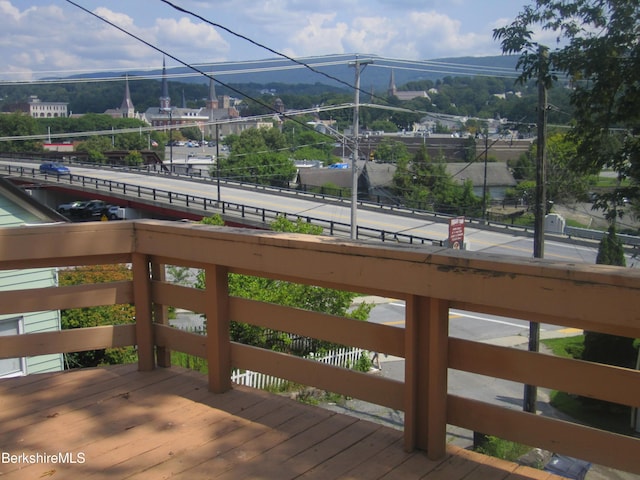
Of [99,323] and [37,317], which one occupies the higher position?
[37,317]

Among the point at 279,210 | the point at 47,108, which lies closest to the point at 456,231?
the point at 279,210

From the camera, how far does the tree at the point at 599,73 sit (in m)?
5.24

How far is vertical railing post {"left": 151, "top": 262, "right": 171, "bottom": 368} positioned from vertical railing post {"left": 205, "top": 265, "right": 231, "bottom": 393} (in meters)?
0.46

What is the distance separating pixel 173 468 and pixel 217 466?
177 millimetres

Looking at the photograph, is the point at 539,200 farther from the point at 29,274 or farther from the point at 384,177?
the point at 384,177

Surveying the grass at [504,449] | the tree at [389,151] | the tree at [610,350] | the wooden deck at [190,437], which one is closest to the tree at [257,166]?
the tree at [389,151]

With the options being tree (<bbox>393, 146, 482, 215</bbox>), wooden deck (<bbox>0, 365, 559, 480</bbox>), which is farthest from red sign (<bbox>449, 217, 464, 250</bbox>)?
tree (<bbox>393, 146, 482, 215</bbox>)

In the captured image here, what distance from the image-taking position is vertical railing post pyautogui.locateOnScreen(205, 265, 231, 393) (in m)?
3.31

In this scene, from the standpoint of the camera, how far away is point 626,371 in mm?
2232

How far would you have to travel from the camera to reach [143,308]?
11.9 feet

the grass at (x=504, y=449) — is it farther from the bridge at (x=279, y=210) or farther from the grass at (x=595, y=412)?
the bridge at (x=279, y=210)

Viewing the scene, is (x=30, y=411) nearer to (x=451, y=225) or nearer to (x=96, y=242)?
(x=96, y=242)

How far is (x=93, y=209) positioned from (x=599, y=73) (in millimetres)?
44633

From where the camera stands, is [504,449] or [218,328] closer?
[218,328]
